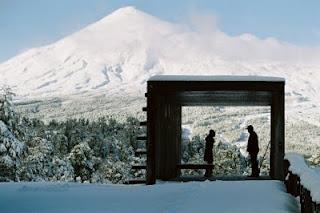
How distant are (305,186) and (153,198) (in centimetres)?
323

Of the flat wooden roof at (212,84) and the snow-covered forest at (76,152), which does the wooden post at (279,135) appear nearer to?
the flat wooden roof at (212,84)

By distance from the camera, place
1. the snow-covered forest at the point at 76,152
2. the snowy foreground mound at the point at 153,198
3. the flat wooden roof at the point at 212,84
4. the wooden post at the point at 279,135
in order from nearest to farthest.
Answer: the snowy foreground mound at the point at 153,198, the flat wooden roof at the point at 212,84, the wooden post at the point at 279,135, the snow-covered forest at the point at 76,152

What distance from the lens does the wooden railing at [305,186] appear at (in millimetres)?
5898

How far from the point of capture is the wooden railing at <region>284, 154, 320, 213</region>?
5.90m

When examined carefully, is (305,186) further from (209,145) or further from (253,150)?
(209,145)

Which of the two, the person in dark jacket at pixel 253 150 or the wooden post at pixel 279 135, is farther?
the person in dark jacket at pixel 253 150

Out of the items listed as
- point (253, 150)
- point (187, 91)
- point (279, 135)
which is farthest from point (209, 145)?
point (187, 91)

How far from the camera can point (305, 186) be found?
22.6ft

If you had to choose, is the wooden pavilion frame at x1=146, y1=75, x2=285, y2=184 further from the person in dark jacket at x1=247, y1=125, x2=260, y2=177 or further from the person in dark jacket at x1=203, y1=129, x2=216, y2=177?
the person in dark jacket at x1=203, y1=129, x2=216, y2=177

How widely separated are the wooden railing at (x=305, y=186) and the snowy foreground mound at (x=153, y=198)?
237mm

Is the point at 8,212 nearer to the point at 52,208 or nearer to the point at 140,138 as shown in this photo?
the point at 52,208

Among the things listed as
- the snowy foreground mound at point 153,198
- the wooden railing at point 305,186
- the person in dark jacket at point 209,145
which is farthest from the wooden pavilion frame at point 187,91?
the wooden railing at point 305,186

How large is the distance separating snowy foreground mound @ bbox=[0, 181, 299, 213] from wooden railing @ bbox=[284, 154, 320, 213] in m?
0.24

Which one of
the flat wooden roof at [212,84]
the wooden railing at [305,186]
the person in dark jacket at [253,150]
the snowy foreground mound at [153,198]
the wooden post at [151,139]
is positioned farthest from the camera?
the person in dark jacket at [253,150]
